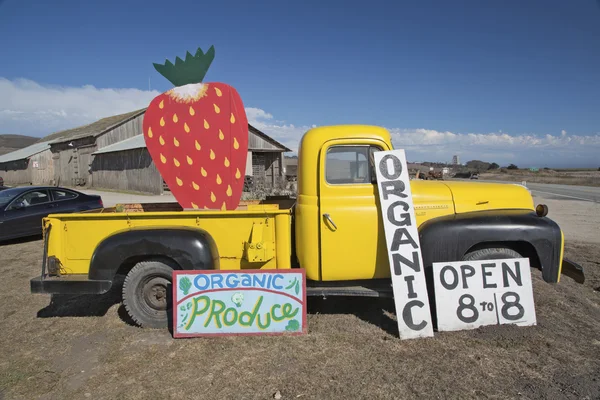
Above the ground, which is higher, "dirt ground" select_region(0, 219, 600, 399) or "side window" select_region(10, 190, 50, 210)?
"side window" select_region(10, 190, 50, 210)

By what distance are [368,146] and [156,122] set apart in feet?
8.16

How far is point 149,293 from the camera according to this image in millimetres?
4035

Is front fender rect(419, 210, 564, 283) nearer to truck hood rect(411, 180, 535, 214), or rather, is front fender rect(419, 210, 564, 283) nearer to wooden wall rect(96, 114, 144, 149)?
truck hood rect(411, 180, 535, 214)

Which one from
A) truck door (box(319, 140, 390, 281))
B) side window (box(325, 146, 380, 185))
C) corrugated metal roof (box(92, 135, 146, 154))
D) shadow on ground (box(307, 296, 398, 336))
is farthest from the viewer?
corrugated metal roof (box(92, 135, 146, 154))

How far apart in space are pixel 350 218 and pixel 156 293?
2.23 metres

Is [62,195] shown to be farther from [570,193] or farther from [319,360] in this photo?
[570,193]

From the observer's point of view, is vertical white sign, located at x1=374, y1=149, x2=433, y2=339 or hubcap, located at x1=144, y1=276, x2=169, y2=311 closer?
vertical white sign, located at x1=374, y1=149, x2=433, y2=339

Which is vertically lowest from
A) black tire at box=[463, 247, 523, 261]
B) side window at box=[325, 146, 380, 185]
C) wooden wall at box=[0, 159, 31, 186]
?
black tire at box=[463, 247, 523, 261]

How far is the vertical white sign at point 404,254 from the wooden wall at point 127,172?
1695cm

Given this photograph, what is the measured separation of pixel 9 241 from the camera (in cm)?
905

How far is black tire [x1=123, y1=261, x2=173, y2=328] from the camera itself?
155 inches

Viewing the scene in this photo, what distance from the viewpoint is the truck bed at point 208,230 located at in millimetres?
3875

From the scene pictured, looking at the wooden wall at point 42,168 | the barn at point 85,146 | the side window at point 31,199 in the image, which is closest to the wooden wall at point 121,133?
the barn at point 85,146

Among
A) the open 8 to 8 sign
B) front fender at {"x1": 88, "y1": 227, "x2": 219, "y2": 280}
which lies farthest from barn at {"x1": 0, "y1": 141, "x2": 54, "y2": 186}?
the open 8 to 8 sign
